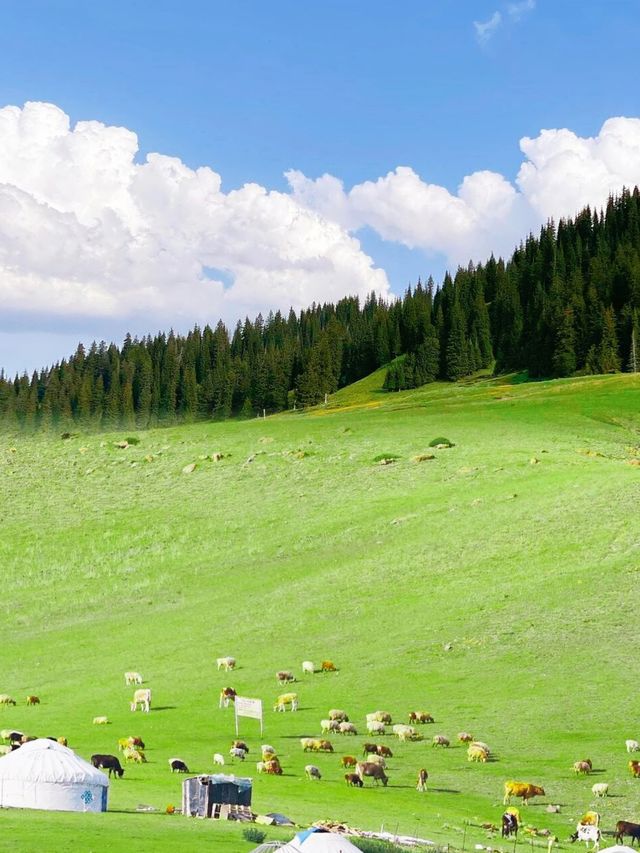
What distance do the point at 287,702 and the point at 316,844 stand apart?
82.5 feet

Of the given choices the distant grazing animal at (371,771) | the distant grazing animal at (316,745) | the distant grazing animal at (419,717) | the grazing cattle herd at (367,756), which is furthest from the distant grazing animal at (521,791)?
the distant grazing animal at (419,717)

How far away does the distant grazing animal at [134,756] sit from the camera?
39.3 m

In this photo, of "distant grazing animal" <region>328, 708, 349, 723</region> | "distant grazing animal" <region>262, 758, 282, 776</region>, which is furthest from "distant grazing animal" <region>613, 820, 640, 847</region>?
"distant grazing animal" <region>328, 708, 349, 723</region>

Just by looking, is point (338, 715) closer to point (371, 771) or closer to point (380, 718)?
point (380, 718)

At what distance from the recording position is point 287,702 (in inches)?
1914

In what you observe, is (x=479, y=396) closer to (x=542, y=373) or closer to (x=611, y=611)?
(x=542, y=373)

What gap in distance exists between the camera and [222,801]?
30.4 m

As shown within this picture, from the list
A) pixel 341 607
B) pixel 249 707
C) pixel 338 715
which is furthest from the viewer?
pixel 341 607

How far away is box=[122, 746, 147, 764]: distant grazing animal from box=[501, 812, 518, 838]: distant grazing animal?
48.1ft

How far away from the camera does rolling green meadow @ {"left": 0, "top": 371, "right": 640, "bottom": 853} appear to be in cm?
3553

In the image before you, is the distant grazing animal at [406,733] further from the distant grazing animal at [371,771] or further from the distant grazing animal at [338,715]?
the distant grazing animal at [371,771]

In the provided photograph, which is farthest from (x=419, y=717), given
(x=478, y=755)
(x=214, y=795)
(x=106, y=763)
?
(x=214, y=795)

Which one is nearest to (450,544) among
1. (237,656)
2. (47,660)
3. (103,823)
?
(237,656)

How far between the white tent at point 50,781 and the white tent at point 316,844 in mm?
9052
